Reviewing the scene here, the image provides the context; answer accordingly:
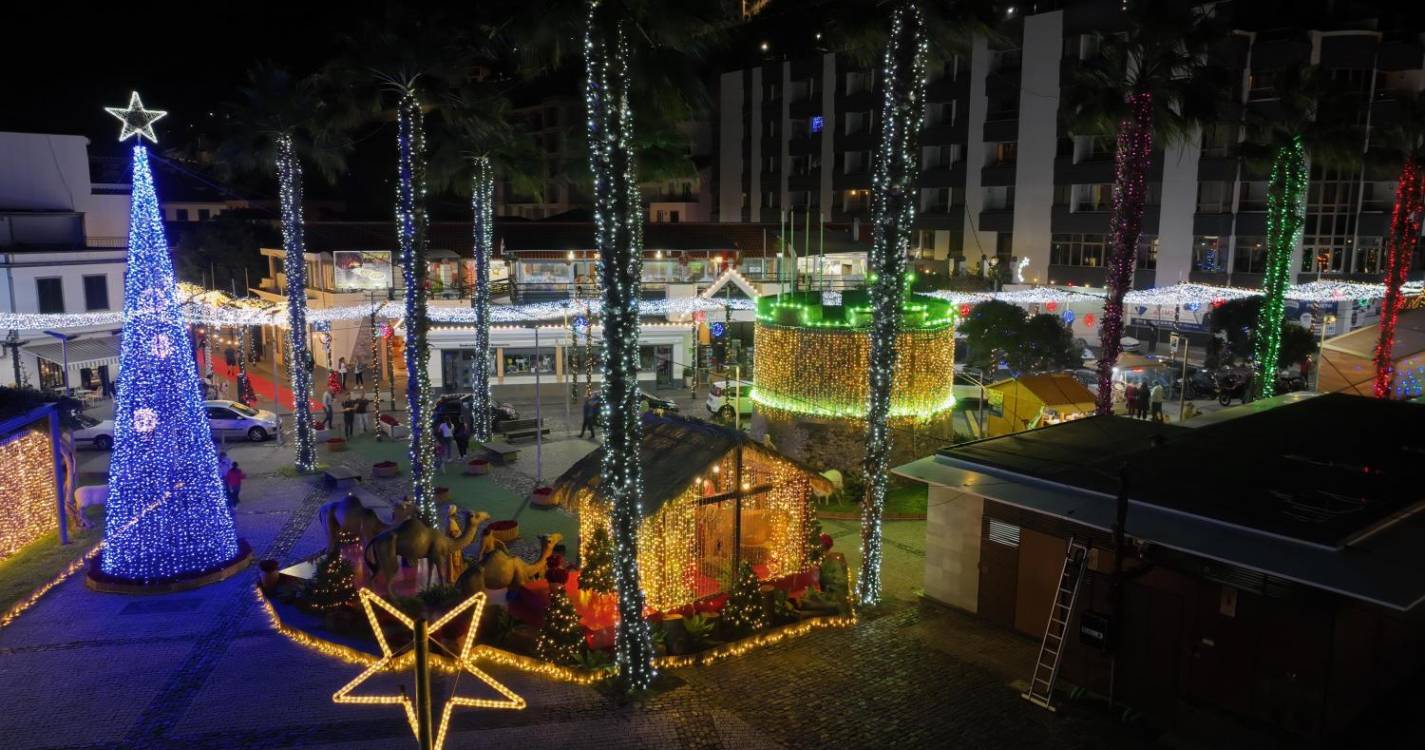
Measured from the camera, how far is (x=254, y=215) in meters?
55.0

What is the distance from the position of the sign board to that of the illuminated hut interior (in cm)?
2511

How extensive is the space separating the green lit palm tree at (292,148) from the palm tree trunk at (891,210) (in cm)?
1294

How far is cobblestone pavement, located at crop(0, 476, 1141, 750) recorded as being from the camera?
11.5 m

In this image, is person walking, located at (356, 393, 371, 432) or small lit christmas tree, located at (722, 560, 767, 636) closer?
small lit christmas tree, located at (722, 560, 767, 636)

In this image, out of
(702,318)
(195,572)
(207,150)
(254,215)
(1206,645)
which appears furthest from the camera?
(207,150)

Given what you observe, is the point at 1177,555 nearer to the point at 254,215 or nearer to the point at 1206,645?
the point at 1206,645

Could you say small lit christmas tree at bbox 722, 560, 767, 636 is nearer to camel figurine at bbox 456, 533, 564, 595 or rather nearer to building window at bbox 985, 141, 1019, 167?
camel figurine at bbox 456, 533, 564, 595

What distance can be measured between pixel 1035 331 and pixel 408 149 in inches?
912

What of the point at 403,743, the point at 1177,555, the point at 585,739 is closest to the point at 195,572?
the point at 403,743

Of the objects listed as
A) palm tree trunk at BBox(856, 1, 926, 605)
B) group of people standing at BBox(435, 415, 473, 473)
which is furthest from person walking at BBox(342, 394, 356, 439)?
palm tree trunk at BBox(856, 1, 926, 605)

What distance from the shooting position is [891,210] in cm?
1442

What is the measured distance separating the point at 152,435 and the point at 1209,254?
4483 centimetres

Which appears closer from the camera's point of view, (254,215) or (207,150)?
(254,215)

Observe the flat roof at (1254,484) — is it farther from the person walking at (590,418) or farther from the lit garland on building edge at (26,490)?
the lit garland on building edge at (26,490)
